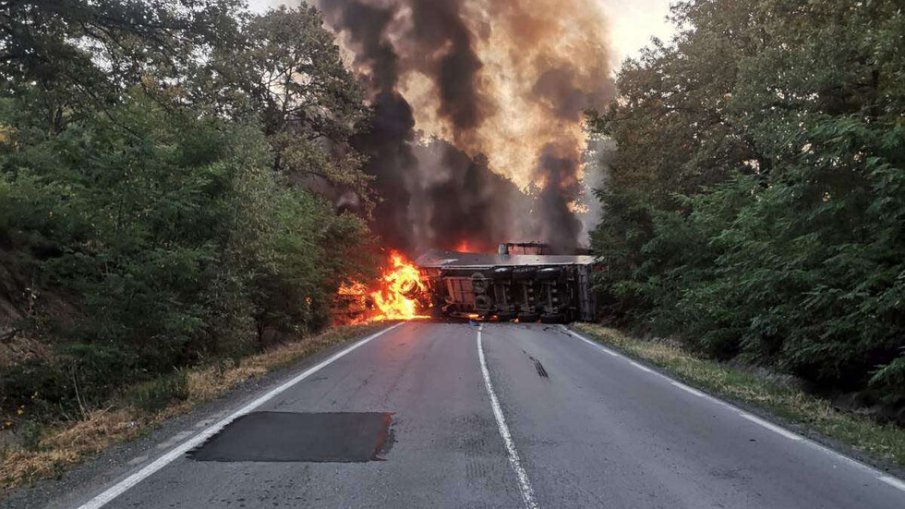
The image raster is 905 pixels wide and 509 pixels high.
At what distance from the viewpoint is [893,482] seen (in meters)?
5.17

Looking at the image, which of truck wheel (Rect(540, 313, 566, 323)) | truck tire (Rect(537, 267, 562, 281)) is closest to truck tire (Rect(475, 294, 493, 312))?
truck wheel (Rect(540, 313, 566, 323))

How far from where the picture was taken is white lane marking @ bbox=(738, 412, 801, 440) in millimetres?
6705

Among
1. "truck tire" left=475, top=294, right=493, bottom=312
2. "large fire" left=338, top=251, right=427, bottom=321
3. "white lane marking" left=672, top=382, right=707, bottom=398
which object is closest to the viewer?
"white lane marking" left=672, top=382, right=707, bottom=398

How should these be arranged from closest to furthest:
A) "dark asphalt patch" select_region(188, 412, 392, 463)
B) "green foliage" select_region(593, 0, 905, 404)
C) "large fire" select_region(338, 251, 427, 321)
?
"dark asphalt patch" select_region(188, 412, 392, 463) → "green foliage" select_region(593, 0, 905, 404) → "large fire" select_region(338, 251, 427, 321)

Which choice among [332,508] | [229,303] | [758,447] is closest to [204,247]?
[229,303]

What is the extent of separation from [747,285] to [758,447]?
5.06m

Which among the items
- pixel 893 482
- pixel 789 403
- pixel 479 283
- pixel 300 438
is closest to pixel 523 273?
pixel 479 283

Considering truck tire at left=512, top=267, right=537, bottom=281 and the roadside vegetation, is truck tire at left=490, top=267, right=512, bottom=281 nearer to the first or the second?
truck tire at left=512, top=267, right=537, bottom=281

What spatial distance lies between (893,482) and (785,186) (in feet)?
18.1

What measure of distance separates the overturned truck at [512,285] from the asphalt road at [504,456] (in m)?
14.5

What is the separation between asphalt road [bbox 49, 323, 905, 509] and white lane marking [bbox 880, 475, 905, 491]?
2 centimetres

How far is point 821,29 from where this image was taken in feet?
33.7

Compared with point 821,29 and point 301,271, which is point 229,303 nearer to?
point 301,271

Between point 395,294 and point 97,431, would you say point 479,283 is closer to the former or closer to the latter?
point 395,294
